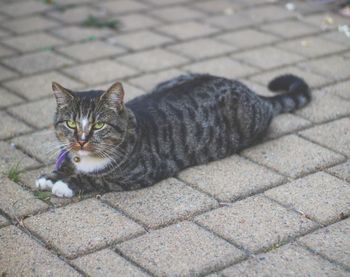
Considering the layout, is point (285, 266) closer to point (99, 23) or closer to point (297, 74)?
point (297, 74)

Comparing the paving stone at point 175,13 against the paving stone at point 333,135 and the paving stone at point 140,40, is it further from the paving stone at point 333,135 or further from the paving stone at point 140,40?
the paving stone at point 333,135

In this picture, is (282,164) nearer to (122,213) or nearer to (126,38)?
(122,213)

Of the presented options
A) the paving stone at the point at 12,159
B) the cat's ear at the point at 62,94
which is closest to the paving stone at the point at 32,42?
the paving stone at the point at 12,159

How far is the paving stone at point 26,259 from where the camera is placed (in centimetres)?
311

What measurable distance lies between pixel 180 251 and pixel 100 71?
2533 mm

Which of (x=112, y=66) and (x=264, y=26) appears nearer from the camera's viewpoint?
(x=112, y=66)

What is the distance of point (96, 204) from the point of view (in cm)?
374

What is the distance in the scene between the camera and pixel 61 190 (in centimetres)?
377

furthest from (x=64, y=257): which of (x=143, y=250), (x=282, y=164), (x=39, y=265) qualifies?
(x=282, y=164)

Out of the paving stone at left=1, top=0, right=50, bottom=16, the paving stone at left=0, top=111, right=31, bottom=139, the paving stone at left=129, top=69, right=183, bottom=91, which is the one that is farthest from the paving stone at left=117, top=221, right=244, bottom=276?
the paving stone at left=1, top=0, right=50, bottom=16

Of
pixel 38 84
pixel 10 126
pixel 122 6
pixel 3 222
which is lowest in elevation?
pixel 3 222

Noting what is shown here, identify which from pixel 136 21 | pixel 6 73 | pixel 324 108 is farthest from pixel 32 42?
pixel 324 108

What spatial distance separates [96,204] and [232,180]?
83 cm

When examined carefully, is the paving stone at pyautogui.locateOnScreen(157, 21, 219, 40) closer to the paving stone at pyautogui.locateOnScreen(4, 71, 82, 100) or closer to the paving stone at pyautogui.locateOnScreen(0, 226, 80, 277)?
the paving stone at pyautogui.locateOnScreen(4, 71, 82, 100)
